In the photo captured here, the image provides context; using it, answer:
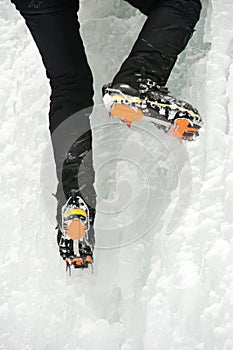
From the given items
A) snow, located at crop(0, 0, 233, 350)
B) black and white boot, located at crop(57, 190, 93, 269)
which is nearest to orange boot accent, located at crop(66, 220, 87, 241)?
black and white boot, located at crop(57, 190, 93, 269)

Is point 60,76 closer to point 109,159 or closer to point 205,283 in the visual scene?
point 109,159

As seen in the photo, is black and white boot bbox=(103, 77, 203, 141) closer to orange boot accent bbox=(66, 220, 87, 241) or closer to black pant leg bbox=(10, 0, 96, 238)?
black pant leg bbox=(10, 0, 96, 238)

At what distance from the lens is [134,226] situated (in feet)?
4.35

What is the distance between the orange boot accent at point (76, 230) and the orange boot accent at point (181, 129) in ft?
0.77

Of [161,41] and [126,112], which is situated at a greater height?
[161,41]

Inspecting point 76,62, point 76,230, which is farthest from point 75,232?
point 76,62

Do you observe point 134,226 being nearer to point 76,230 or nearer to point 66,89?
point 76,230

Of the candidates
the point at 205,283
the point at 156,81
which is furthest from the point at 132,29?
the point at 205,283

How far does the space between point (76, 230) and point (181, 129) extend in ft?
0.85

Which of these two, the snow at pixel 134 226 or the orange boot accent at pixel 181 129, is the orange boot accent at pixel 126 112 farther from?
the snow at pixel 134 226

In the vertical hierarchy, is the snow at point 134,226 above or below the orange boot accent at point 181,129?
below

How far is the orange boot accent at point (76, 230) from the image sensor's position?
3.76 feet

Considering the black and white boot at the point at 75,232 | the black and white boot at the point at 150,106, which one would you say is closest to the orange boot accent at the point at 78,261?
the black and white boot at the point at 75,232

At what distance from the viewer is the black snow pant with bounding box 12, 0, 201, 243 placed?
1179 mm
